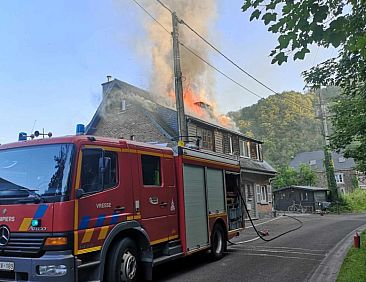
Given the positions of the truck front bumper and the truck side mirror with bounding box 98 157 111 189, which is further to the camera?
the truck side mirror with bounding box 98 157 111 189

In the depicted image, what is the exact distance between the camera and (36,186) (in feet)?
18.1

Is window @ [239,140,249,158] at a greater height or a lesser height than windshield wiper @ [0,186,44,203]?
greater

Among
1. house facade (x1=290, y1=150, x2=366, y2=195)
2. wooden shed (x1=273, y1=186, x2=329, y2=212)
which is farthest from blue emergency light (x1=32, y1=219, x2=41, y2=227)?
house facade (x1=290, y1=150, x2=366, y2=195)

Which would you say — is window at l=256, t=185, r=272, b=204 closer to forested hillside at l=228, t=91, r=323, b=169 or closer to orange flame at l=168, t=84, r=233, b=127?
orange flame at l=168, t=84, r=233, b=127

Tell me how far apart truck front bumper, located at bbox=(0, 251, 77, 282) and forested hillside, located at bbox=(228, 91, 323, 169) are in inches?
1407

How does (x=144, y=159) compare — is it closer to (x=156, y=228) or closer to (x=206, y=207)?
(x=156, y=228)

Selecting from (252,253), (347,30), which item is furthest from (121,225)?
(252,253)

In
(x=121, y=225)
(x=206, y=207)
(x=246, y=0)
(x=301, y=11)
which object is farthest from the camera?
(x=206, y=207)

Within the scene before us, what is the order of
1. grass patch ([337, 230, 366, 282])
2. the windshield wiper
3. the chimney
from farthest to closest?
1. the chimney
2. grass patch ([337, 230, 366, 282])
3. the windshield wiper

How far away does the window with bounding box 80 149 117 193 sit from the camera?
5.75 meters

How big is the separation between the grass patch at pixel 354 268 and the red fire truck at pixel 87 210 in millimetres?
3126

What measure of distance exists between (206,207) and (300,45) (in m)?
5.37

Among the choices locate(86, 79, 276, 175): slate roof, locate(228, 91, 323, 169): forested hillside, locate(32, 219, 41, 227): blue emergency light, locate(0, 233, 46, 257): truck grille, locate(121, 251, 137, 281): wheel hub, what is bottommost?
locate(121, 251, 137, 281): wheel hub

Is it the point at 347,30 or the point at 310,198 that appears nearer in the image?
the point at 347,30
